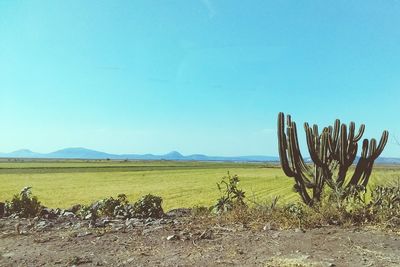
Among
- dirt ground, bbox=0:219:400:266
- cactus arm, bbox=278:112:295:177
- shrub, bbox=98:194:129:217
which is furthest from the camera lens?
cactus arm, bbox=278:112:295:177

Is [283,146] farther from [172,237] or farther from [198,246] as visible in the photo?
[198,246]

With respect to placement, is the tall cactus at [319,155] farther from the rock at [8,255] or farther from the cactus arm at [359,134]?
the rock at [8,255]

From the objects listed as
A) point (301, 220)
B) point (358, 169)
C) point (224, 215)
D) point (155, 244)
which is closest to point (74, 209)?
point (224, 215)

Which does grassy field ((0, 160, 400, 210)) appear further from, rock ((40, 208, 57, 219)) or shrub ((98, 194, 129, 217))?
rock ((40, 208, 57, 219))

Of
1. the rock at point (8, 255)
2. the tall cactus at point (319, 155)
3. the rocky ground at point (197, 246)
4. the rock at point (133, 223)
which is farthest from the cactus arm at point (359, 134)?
the rock at point (8, 255)

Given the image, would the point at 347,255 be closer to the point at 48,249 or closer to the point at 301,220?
the point at 301,220

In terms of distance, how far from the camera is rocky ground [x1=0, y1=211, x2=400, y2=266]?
5.93 metres

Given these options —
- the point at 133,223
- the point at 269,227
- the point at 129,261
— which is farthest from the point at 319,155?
the point at 129,261

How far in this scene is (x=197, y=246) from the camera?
6727 mm

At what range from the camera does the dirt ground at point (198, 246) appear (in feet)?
19.5

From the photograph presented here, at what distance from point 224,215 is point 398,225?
334cm

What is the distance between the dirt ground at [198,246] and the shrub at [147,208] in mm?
2098

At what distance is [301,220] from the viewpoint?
7.95m

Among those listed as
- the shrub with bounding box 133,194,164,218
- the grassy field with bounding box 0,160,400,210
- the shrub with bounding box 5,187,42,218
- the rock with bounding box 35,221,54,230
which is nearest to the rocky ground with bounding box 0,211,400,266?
the rock with bounding box 35,221,54,230
